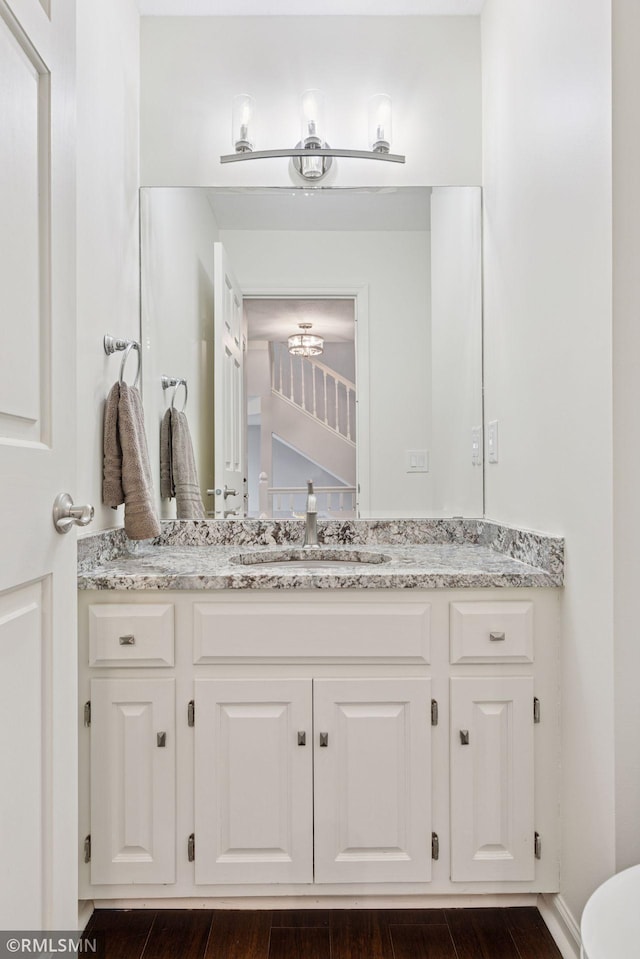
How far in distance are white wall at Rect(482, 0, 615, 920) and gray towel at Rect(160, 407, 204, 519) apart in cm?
100

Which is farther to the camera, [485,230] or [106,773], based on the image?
[485,230]

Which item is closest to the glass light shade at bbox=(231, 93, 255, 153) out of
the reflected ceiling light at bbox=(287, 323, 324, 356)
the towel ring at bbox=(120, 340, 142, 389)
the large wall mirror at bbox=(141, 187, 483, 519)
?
the large wall mirror at bbox=(141, 187, 483, 519)

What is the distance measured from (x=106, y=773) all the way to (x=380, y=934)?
0.73 metres

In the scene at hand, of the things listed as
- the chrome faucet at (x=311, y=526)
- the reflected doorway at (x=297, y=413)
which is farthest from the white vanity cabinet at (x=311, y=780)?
the reflected doorway at (x=297, y=413)

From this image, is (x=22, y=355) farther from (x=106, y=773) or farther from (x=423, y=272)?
(x=423, y=272)

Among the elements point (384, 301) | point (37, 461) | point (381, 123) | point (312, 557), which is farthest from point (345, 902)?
point (381, 123)

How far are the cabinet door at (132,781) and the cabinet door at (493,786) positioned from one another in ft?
2.20

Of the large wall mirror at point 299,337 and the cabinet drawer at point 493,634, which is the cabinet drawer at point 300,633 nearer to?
the cabinet drawer at point 493,634

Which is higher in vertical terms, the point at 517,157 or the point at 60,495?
the point at 517,157

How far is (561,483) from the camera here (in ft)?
4.83

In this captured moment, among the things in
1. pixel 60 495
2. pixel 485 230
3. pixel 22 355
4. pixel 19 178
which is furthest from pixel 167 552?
pixel 485 230

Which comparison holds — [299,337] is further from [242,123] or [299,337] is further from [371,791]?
[371,791]

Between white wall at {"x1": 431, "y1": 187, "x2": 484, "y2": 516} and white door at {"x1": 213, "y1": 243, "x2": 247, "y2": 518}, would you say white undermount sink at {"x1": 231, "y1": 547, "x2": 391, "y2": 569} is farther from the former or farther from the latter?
white wall at {"x1": 431, "y1": 187, "x2": 484, "y2": 516}

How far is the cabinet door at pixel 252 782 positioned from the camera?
150 centimetres
